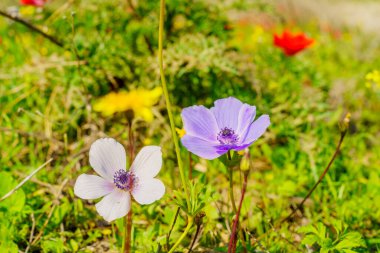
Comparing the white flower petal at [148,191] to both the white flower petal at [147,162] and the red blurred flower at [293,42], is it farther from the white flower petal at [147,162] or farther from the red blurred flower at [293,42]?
the red blurred flower at [293,42]

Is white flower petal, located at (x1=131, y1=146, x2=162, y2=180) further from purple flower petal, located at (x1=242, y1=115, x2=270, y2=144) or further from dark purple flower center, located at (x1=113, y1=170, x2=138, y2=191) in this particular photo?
purple flower petal, located at (x1=242, y1=115, x2=270, y2=144)

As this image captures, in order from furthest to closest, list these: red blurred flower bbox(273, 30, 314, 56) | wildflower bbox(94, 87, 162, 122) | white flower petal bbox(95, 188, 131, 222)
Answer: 1. red blurred flower bbox(273, 30, 314, 56)
2. wildflower bbox(94, 87, 162, 122)
3. white flower petal bbox(95, 188, 131, 222)

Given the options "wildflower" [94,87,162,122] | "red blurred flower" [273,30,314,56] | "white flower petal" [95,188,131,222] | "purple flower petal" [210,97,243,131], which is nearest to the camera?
"white flower petal" [95,188,131,222]

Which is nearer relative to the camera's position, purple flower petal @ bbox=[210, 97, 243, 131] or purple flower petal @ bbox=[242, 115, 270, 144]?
purple flower petal @ bbox=[242, 115, 270, 144]

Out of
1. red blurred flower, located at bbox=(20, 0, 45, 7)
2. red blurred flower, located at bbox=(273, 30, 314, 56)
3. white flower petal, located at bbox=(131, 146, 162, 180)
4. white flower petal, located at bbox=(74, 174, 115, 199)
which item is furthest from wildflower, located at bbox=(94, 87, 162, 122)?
red blurred flower, located at bbox=(20, 0, 45, 7)

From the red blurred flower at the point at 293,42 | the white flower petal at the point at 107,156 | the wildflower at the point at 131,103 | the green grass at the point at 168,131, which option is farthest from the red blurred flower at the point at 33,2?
the white flower petal at the point at 107,156

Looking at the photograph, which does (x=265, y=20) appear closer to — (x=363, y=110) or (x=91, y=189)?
(x=363, y=110)
